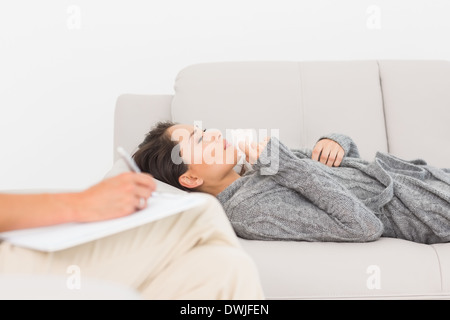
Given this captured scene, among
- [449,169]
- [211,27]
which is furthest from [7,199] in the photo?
[211,27]

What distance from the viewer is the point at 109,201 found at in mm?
872

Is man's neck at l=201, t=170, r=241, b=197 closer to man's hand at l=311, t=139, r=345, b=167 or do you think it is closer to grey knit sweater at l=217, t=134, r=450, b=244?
grey knit sweater at l=217, t=134, r=450, b=244

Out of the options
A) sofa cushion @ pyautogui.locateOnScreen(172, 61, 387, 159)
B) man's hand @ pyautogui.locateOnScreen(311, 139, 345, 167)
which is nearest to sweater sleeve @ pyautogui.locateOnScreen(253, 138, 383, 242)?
man's hand @ pyautogui.locateOnScreen(311, 139, 345, 167)

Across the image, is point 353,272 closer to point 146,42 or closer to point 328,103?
point 328,103

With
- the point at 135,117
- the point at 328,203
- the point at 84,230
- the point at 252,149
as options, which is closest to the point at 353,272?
the point at 328,203

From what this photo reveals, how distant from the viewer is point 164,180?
1.72 m

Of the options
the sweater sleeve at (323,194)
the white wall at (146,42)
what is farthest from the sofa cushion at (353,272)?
the white wall at (146,42)

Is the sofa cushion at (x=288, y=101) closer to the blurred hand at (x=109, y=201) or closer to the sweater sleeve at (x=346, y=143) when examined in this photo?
the sweater sleeve at (x=346, y=143)

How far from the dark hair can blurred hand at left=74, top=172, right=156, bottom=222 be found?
2.59ft

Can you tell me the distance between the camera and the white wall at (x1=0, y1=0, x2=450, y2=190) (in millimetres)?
2551

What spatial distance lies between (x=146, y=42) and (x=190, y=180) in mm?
1088
